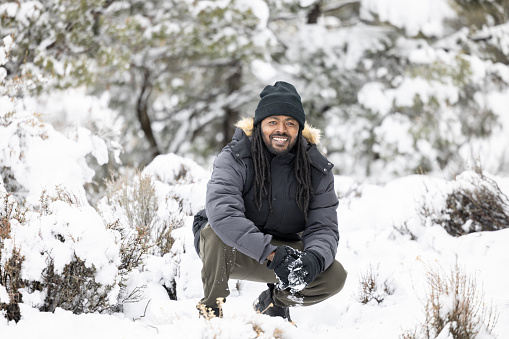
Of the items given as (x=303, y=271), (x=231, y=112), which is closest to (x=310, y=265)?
(x=303, y=271)

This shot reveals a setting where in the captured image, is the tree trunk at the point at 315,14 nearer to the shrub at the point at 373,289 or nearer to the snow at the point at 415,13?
the snow at the point at 415,13

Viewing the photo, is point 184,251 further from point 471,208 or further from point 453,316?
point 471,208

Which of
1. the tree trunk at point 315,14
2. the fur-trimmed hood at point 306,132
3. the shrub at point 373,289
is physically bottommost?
the tree trunk at point 315,14

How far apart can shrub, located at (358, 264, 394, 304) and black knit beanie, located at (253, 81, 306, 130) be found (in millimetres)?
1148

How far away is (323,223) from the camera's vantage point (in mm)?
2428

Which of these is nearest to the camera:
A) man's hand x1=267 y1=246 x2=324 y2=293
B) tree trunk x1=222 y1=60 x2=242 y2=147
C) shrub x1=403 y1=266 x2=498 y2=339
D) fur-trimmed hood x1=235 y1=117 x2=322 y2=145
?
shrub x1=403 y1=266 x2=498 y2=339

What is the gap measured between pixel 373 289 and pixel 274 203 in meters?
0.96

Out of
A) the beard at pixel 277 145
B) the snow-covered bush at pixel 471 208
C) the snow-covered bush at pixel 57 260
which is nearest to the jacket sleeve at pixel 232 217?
the beard at pixel 277 145

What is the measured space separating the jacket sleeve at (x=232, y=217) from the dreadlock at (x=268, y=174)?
0.37 feet

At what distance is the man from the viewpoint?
2.31 m

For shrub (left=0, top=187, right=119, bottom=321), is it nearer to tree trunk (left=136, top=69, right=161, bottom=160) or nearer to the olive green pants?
the olive green pants

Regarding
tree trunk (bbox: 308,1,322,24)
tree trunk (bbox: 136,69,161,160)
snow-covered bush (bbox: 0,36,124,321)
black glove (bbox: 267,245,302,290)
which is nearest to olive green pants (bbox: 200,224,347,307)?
black glove (bbox: 267,245,302,290)

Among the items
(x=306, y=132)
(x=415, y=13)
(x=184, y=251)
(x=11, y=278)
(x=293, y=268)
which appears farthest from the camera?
(x=415, y=13)

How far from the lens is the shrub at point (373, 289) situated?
2.82m
